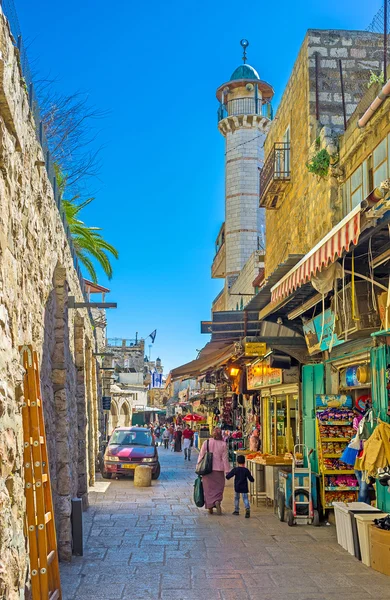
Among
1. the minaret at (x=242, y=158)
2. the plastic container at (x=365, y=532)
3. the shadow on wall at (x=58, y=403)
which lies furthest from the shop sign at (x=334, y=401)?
the minaret at (x=242, y=158)

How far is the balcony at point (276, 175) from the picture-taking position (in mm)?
15852

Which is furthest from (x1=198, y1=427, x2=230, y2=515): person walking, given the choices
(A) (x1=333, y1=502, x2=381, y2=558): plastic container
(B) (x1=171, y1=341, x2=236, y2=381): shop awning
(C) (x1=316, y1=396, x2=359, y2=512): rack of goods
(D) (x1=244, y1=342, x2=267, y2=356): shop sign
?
(B) (x1=171, y1=341, x2=236, y2=381): shop awning

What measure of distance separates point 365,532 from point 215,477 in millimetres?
4921

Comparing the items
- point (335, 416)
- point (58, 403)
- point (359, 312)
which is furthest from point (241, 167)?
point (58, 403)

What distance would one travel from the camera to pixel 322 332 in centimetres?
912

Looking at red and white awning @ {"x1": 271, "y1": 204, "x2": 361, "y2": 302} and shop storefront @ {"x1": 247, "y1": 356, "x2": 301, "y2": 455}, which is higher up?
red and white awning @ {"x1": 271, "y1": 204, "x2": 361, "y2": 302}

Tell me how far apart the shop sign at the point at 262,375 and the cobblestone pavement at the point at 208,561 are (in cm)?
334

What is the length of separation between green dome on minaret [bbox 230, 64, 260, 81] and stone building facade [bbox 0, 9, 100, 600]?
33621 millimetres

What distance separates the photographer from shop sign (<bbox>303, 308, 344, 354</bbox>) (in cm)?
961

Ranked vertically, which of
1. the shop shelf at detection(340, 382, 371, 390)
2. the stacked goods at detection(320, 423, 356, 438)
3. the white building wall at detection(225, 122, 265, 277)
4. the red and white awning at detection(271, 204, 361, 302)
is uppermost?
the white building wall at detection(225, 122, 265, 277)

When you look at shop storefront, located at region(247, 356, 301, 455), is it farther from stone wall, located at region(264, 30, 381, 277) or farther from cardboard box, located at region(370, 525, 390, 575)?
cardboard box, located at region(370, 525, 390, 575)

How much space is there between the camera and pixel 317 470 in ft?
36.0

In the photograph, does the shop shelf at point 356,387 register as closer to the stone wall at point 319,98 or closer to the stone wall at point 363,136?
the stone wall at point 319,98

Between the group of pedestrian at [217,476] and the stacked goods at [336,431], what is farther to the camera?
the group of pedestrian at [217,476]
